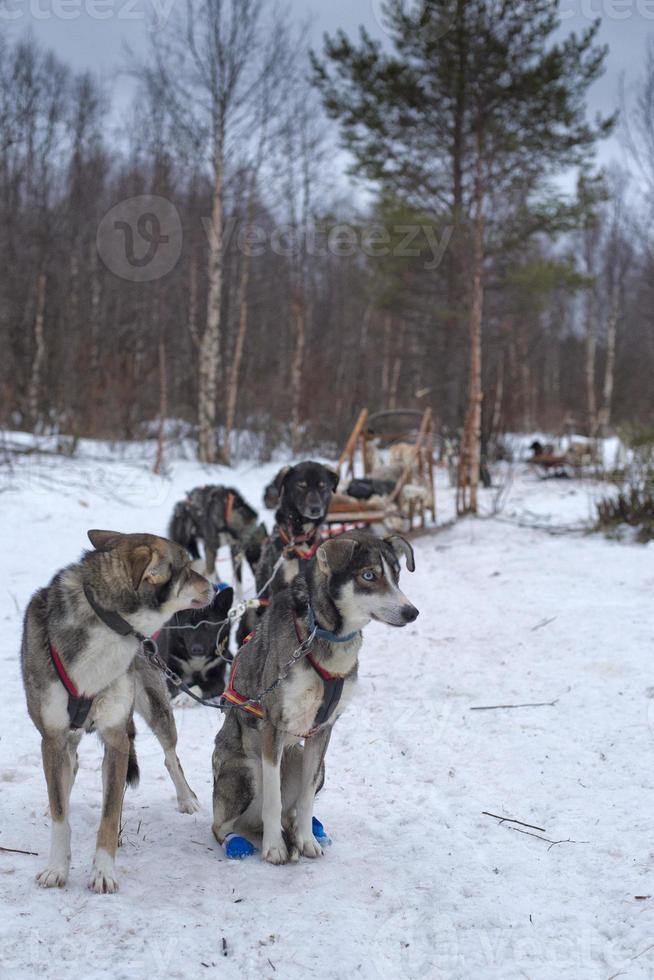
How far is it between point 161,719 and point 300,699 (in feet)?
2.34

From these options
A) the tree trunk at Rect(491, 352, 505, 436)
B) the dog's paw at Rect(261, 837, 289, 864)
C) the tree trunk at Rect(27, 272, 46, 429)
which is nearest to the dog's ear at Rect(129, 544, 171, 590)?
the dog's paw at Rect(261, 837, 289, 864)

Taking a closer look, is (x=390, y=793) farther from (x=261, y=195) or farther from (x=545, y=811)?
(x=261, y=195)

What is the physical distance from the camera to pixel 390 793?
3.68 m

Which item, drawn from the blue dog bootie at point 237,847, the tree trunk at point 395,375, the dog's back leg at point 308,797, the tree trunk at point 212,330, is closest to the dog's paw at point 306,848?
the dog's back leg at point 308,797

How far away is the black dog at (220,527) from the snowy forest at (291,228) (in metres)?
5.28

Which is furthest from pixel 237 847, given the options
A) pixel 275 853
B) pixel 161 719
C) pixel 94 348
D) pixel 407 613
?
pixel 94 348

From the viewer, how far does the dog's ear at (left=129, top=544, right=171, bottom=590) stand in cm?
262

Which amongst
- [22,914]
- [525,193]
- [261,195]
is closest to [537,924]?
[22,914]

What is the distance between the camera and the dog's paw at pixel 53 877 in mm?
2564

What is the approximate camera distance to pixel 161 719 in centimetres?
324

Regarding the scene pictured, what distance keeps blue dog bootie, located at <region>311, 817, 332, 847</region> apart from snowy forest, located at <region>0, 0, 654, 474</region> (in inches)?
333

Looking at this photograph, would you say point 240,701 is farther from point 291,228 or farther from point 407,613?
point 291,228

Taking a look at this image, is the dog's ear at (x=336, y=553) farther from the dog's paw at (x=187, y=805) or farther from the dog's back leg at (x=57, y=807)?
the dog's paw at (x=187, y=805)

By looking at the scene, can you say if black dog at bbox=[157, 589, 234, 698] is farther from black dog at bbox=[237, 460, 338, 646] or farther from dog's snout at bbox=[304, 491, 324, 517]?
dog's snout at bbox=[304, 491, 324, 517]
